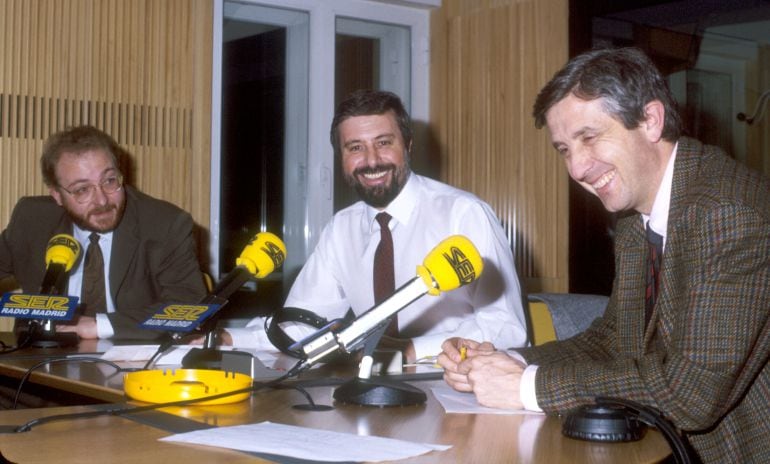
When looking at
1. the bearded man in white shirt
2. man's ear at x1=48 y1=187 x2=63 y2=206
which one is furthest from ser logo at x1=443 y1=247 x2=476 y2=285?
man's ear at x1=48 y1=187 x2=63 y2=206

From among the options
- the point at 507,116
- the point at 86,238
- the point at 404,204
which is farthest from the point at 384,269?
the point at 507,116

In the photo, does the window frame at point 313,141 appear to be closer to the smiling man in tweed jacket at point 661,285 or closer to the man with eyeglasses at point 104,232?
the man with eyeglasses at point 104,232

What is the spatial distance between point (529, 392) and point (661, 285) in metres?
0.34

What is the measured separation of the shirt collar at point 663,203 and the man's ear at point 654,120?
5 centimetres

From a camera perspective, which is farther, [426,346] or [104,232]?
[104,232]

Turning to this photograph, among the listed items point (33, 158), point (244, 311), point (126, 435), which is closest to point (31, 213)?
point (33, 158)

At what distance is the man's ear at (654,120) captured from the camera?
2008 millimetres

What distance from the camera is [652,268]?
2.06m

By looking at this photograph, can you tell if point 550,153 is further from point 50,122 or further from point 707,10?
point 50,122

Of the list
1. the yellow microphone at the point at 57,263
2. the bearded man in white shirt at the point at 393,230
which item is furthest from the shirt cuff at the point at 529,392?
the yellow microphone at the point at 57,263

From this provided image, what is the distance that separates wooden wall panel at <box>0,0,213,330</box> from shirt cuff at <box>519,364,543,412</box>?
3.46 meters

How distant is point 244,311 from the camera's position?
5.46 metres

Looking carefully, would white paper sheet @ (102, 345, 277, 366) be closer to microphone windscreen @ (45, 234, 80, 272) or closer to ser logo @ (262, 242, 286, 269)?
ser logo @ (262, 242, 286, 269)

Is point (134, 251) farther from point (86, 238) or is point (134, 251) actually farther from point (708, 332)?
point (708, 332)
